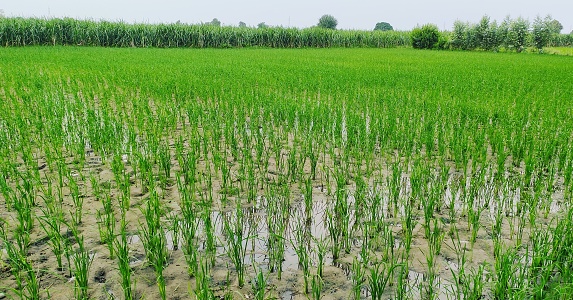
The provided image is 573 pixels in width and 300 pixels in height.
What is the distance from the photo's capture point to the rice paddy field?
2.65 m

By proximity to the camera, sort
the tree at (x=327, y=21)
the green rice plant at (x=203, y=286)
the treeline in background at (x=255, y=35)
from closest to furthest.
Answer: the green rice plant at (x=203, y=286) < the treeline in background at (x=255, y=35) < the tree at (x=327, y=21)

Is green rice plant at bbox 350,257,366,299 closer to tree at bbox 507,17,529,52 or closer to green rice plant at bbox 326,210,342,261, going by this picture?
green rice plant at bbox 326,210,342,261

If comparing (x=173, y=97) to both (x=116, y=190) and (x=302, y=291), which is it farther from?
(x=302, y=291)

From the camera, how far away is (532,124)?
624 centimetres

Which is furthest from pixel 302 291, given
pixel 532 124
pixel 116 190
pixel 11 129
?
pixel 532 124

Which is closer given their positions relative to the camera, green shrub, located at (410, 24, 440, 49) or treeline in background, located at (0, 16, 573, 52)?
treeline in background, located at (0, 16, 573, 52)

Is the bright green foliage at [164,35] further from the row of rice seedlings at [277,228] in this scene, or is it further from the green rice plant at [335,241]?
the green rice plant at [335,241]

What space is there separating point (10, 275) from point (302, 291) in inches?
71.7

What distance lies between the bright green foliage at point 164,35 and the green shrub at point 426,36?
13.4 ft

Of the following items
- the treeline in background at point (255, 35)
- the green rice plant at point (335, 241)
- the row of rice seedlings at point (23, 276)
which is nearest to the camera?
the row of rice seedlings at point (23, 276)

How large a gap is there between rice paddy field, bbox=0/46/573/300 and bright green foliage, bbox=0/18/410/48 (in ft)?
71.0

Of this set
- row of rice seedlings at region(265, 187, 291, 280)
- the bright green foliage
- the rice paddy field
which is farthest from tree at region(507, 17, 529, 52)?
row of rice seedlings at region(265, 187, 291, 280)

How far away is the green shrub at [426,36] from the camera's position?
127 feet

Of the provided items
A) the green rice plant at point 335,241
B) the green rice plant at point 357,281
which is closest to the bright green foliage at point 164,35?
the green rice plant at point 335,241
